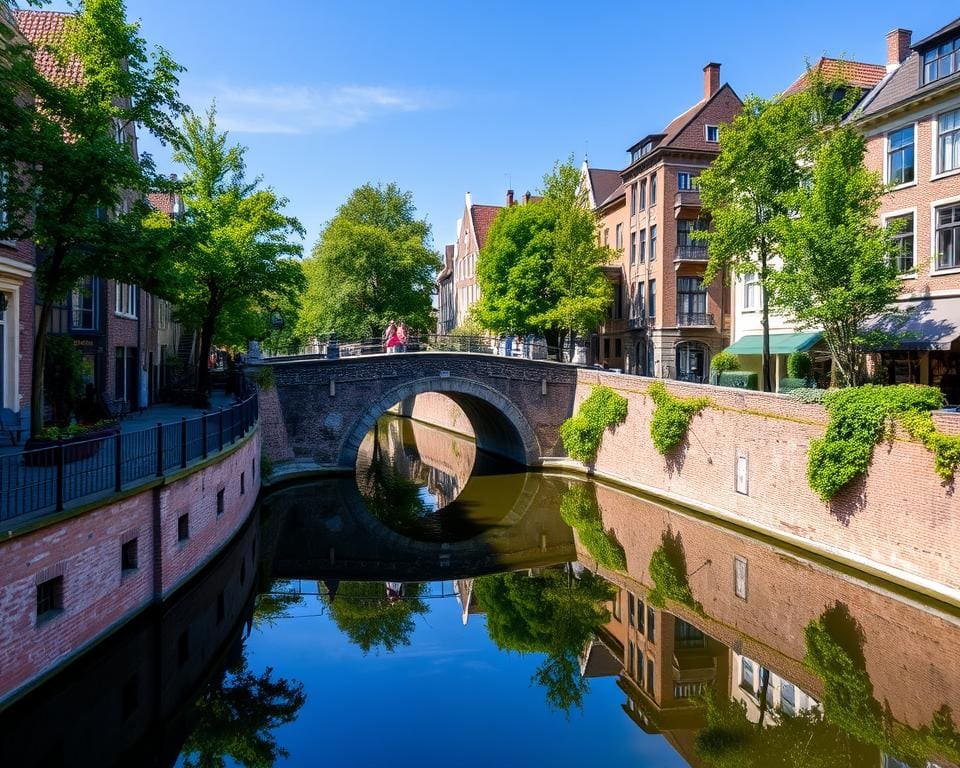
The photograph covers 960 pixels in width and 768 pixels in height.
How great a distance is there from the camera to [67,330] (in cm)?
2144

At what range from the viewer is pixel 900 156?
77.6 feet

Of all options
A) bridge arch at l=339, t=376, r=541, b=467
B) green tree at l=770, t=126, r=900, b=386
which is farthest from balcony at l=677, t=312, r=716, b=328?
green tree at l=770, t=126, r=900, b=386

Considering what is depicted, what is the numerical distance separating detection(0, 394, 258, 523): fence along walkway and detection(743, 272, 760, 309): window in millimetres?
23333

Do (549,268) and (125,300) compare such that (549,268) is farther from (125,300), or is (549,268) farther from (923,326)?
(125,300)

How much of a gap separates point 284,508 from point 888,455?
691 inches

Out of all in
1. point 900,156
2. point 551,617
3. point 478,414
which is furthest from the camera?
point 478,414

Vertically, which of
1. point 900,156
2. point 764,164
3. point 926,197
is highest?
point 900,156

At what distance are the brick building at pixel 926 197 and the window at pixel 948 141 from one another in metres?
0.03

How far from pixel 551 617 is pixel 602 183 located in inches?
1584

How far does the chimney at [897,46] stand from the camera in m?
27.7

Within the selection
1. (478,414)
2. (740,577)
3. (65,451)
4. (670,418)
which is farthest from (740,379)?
(65,451)

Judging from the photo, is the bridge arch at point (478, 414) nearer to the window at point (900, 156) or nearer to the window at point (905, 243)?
the window at point (905, 243)

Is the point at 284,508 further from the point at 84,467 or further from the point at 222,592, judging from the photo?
the point at 84,467

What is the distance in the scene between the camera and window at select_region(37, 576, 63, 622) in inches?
379
